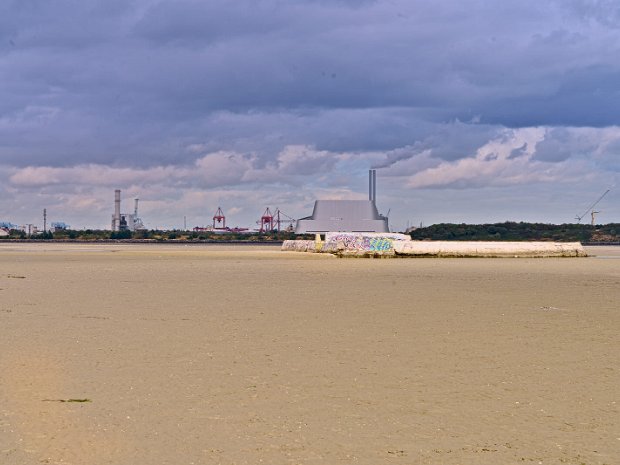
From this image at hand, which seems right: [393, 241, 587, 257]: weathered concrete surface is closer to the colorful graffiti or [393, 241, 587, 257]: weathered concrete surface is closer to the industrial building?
the colorful graffiti

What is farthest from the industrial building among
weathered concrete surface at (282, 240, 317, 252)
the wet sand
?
the wet sand

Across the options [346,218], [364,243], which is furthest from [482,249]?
[346,218]

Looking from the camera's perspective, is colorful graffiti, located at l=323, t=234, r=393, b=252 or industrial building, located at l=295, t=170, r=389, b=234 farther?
industrial building, located at l=295, t=170, r=389, b=234

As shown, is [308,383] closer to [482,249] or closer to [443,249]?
[443,249]

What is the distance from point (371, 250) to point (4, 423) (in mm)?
50151

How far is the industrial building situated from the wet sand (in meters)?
152

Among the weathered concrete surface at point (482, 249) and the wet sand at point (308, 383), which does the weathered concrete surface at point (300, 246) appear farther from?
the wet sand at point (308, 383)

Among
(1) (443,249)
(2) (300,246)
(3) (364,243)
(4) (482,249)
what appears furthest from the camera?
(2) (300,246)

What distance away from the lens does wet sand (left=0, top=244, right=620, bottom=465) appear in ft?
21.6

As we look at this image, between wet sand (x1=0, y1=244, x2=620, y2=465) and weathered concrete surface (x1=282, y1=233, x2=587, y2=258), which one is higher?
weathered concrete surface (x1=282, y1=233, x2=587, y2=258)

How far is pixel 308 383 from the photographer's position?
919cm

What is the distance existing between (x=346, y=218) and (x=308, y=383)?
16480 cm

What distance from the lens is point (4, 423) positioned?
7.29 meters

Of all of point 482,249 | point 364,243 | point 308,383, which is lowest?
point 308,383
